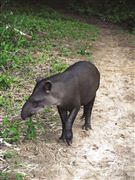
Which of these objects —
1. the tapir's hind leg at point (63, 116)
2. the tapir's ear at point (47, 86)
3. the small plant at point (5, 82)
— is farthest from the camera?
the small plant at point (5, 82)

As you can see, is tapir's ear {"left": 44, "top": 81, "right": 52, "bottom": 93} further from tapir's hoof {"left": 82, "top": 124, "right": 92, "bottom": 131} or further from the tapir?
tapir's hoof {"left": 82, "top": 124, "right": 92, "bottom": 131}

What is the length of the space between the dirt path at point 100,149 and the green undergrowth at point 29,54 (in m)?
0.47

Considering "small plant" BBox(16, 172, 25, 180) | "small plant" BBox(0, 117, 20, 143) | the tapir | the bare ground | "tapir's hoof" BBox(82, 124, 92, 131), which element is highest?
the tapir

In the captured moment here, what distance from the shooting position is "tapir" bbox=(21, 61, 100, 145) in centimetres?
618

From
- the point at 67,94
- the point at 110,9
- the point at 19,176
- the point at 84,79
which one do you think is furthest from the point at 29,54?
the point at 110,9

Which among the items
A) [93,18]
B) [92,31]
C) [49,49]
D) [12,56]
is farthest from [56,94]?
[93,18]

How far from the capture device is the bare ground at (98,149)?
19.2 ft

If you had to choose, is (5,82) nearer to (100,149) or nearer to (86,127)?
(86,127)

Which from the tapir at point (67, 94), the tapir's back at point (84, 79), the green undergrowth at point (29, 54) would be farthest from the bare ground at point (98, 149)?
the tapir's back at point (84, 79)

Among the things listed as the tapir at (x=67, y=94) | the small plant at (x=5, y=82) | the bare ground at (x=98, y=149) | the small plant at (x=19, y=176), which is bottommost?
the bare ground at (x=98, y=149)

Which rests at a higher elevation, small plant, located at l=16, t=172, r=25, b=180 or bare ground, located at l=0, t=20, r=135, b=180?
small plant, located at l=16, t=172, r=25, b=180

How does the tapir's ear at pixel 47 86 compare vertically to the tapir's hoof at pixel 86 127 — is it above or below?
above

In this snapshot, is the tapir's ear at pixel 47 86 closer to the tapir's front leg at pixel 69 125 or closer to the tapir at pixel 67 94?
the tapir at pixel 67 94

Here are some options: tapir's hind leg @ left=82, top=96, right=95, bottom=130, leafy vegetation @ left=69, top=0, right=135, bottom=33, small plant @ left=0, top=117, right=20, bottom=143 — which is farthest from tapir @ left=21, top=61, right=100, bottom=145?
leafy vegetation @ left=69, top=0, right=135, bottom=33
